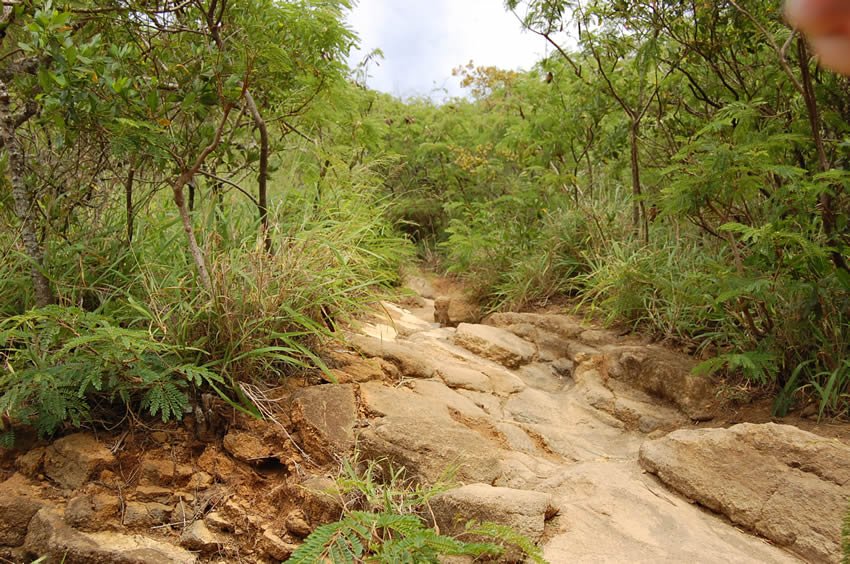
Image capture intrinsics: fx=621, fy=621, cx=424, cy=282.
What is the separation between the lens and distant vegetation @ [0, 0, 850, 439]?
2.51 meters

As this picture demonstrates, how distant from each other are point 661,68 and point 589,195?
151cm

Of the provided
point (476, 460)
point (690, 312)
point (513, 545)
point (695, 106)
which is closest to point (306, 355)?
point (476, 460)

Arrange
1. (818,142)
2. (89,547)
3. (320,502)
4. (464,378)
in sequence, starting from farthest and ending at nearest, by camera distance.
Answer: (464,378) → (818,142) → (320,502) → (89,547)

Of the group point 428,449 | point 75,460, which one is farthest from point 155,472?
point 428,449

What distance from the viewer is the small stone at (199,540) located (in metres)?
2.27

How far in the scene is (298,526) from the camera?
2.35m

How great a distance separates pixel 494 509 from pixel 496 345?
95.1 inches

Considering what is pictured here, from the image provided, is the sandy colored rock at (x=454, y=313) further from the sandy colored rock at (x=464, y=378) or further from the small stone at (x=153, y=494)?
the small stone at (x=153, y=494)

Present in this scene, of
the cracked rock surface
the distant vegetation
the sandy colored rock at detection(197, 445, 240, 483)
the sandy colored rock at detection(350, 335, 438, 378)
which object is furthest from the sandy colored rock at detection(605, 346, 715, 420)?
the sandy colored rock at detection(197, 445, 240, 483)

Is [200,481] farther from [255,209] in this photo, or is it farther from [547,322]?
[547,322]

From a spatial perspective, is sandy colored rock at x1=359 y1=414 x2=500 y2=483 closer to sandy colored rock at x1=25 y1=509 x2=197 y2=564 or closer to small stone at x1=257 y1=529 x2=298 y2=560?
small stone at x1=257 y1=529 x2=298 y2=560

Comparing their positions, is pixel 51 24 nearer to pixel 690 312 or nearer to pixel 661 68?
pixel 690 312

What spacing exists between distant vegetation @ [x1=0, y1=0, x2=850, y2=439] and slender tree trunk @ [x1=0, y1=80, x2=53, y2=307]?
12 millimetres

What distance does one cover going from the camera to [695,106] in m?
5.38
